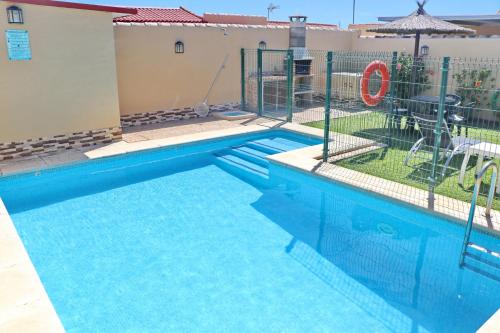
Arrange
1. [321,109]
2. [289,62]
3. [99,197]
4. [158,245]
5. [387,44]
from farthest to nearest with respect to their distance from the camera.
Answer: [387,44] < [321,109] < [289,62] < [99,197] < [158,245]

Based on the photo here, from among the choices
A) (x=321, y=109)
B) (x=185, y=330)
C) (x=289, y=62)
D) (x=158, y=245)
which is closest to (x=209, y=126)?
(x=289, y=62)

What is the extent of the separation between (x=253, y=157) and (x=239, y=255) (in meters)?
4.41

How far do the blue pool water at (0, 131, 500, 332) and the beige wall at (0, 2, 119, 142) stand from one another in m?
1.39

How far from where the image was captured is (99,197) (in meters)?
7.79

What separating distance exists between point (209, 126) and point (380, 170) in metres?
5.63

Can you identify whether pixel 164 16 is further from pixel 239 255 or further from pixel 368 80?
pixel 239 255

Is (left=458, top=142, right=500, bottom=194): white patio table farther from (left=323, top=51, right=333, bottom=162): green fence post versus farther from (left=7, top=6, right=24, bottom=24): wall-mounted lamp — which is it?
(left=7, top=6, right=24, bottom=24): wall-mounted lamp

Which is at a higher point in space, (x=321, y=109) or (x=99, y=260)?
(x=321, y=109)

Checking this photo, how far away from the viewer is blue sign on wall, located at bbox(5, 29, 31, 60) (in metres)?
8.17

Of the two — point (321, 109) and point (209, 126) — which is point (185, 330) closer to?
point (209, 126)

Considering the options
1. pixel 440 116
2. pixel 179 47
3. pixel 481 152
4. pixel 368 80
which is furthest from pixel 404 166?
pixel 179 47

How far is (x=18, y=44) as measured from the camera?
8.29 m

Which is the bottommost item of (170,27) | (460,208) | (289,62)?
(460,208)

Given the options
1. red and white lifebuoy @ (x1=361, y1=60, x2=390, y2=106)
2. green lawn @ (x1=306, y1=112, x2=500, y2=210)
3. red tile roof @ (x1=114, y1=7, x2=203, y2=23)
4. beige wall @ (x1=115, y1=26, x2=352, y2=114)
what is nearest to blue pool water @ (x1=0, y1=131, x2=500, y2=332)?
green lawn @ (x1=306, y1=112, x2=500, y2=210)
